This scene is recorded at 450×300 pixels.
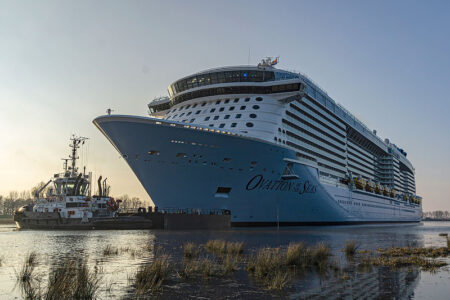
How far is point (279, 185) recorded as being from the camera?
35.0m

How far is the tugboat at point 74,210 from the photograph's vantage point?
1607 inches

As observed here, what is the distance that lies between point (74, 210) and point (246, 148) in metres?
23.7

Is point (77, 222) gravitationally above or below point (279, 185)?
below

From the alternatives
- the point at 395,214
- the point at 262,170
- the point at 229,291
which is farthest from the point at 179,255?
→ the point at 395,214

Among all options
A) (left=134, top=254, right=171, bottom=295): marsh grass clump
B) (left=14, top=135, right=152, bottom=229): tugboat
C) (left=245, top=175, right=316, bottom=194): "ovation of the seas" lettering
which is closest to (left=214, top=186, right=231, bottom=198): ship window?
(left=245, top=175, right=316, bottom=194): "ovation of the seas" lettering

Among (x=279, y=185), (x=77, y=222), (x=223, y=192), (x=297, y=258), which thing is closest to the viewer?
(x=297, y=258)

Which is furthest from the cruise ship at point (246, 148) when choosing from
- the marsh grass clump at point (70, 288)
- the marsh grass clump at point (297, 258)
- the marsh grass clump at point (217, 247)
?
the marsh grass clump at point (70, 288)

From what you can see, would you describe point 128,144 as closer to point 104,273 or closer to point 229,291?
point 104,273

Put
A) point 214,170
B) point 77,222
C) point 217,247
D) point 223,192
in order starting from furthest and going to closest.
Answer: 1. point 77,222
2. point 223,192
3. point 214,170
4. point 217,247

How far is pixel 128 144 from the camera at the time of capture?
29.1m

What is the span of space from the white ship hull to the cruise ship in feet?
0.28

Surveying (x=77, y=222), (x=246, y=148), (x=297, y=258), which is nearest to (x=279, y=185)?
(x=246, y=148)

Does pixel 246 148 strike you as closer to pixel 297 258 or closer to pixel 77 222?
pixel 297 258

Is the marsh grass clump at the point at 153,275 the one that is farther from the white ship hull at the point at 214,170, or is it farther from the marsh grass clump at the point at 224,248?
Result: the white ship hull at the point at 214,170
